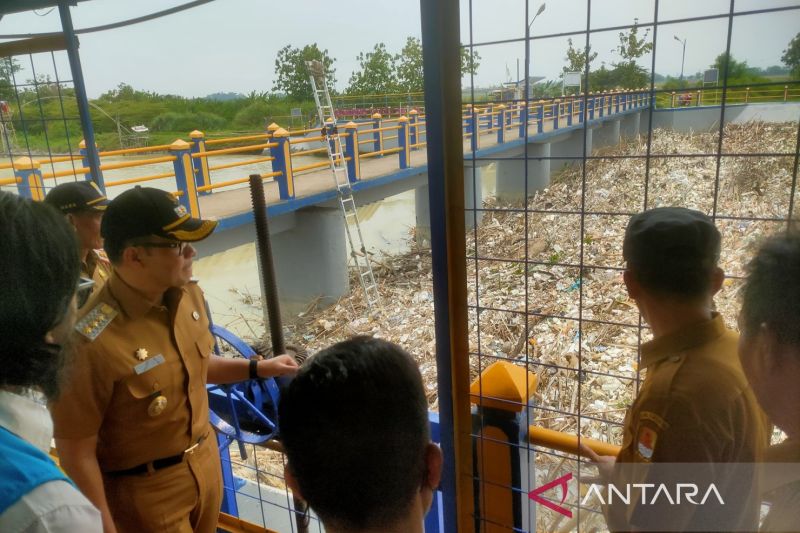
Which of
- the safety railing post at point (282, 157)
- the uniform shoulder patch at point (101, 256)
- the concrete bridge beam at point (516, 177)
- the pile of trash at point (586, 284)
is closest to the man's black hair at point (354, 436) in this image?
the pile of trash at point (586, 284)

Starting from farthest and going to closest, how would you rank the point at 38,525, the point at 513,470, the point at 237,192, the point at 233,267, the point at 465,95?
the point at 233,267 → the point at 237,192 → the point at 513,470 → the point at 465,95 → the point at 38,525

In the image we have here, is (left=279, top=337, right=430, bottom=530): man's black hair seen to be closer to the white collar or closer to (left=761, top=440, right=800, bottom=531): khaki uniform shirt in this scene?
the white collar

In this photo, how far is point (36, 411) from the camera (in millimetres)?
908

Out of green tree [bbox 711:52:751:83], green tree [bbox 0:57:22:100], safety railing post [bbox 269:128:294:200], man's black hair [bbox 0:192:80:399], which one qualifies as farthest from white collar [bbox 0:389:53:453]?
safety railing post [bbox 269:128:294:200]

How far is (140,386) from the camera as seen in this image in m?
1.56

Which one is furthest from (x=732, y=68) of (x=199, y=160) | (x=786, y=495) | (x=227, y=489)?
(x=199, y=160)

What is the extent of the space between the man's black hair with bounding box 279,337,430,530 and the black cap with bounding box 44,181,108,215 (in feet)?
6.38

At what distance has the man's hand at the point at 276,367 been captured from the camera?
75.6 inches

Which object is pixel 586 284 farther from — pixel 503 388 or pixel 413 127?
pixel 413 127

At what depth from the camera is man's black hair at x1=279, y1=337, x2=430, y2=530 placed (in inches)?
33.7

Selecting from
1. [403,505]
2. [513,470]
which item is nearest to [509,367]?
[513,470]

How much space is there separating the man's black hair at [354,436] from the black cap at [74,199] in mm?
1945

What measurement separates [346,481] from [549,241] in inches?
309

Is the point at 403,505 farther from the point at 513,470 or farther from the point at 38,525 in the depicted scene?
the point at 513,470
